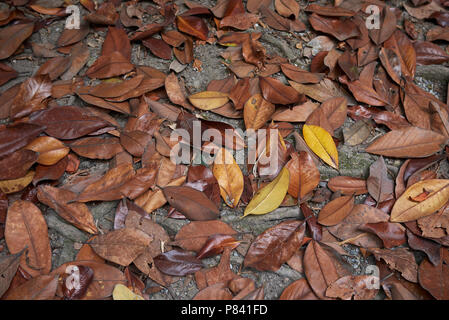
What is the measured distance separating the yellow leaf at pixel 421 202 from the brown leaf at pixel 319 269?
24 centimetres

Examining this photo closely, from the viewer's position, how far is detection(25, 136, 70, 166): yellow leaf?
121 centimetres

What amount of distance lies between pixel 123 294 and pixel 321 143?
29.1 inches

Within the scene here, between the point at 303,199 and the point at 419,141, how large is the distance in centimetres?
43

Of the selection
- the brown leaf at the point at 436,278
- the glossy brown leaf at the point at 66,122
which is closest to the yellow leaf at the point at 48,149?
the glossy brown leaf at the point at 66,122

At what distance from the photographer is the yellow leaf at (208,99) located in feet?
4.38

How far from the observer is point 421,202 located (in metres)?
1.16

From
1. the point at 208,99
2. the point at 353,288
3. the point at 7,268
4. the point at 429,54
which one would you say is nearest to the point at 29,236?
the point at 7,268

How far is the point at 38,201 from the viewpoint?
3.85 feet

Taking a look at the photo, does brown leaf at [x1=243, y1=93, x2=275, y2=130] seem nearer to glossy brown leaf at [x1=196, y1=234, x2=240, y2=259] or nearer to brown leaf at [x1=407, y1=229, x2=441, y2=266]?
glossy brown leaf at [x1=196, y1=234, x2=240, y2=259]

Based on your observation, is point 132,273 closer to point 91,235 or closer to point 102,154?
point 91,235

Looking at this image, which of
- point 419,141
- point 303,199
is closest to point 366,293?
point 303,199

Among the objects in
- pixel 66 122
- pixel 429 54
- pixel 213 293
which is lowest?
pixel 213 293

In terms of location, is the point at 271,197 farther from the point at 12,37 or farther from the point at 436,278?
the point at 12,37

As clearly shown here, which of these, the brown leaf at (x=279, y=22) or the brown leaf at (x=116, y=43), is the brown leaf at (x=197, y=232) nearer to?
the brown leaf at (x=116, y=43)
